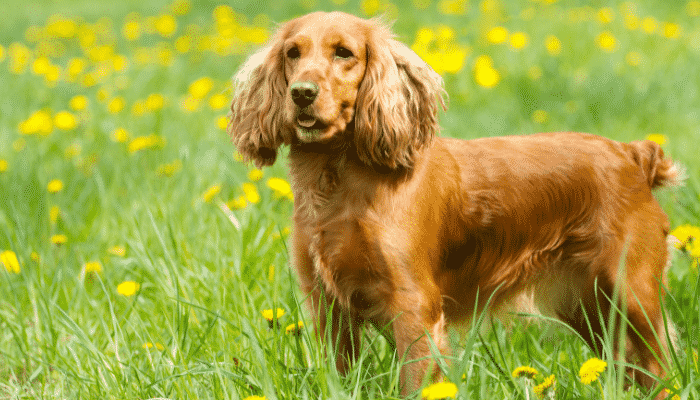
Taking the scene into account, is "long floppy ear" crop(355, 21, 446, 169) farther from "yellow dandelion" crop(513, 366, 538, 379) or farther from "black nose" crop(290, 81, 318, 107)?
"yellow dandelion" crop(513, 366, 538, 379)

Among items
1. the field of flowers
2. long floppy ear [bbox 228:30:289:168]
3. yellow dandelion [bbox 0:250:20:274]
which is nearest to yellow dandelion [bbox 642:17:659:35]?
the field of flowers

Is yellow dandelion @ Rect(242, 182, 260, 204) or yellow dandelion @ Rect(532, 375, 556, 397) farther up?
yellow dandelion @ Rect(242, 182, 260, 204)

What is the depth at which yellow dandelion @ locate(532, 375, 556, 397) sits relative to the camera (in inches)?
65.8

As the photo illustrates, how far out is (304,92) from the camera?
188cm

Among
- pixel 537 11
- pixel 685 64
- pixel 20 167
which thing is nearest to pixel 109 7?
pixel 537 11

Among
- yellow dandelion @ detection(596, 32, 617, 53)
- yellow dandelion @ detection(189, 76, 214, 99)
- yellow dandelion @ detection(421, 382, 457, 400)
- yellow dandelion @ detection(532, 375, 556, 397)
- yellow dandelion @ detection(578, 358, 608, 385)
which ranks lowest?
yellow dandelion @ detection(532, 375, 556, 397)

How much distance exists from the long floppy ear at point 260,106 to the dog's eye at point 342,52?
0.70 feet

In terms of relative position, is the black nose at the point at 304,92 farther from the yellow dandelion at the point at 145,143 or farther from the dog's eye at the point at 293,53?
the yellow dandelion at the point at 145,143

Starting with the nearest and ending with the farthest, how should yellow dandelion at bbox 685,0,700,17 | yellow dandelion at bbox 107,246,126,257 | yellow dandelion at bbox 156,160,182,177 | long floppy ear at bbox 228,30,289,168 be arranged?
long floppy ear at bbox 228,30,289,168 < yellow dandelion at bbox 107,246,126,257 < yellow dandelion at bbox 156,160,182,177 < yellow dandelion at bbox 685,0,700,17

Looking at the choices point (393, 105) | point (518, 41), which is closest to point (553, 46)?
point (518, 41)

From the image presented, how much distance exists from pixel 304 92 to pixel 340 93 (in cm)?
15

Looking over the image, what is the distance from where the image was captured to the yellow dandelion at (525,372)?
5.52ft

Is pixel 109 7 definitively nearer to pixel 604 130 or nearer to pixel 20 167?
pixel 20 167

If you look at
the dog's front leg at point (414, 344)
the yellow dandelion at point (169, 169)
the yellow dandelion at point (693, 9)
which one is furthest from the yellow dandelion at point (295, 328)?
the yellow dandelion at point (693, 9)
